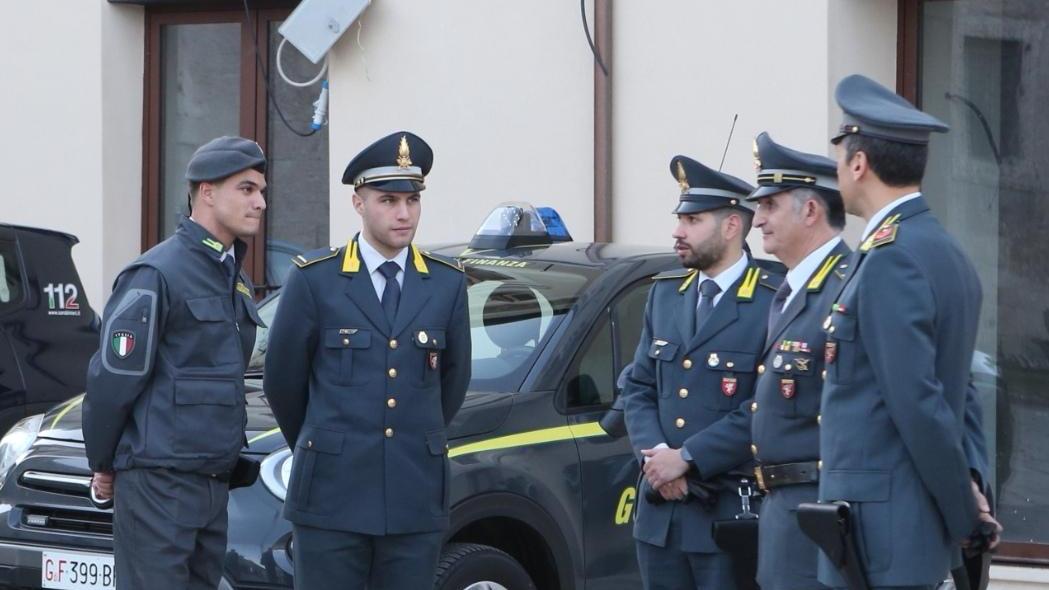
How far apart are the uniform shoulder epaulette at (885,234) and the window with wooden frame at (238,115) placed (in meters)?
7.28

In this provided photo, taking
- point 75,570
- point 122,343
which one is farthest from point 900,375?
point 75,570

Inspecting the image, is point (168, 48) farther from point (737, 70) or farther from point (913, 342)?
point (913, 342)

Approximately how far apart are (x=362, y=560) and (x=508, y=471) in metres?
0.96

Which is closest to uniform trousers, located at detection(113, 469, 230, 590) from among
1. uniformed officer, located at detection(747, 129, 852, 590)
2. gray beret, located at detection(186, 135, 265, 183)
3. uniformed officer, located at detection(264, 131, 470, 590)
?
uniformed officer, located at detection(264, 131, 470, 590)

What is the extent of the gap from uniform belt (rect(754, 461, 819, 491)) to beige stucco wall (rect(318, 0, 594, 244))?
510 cm

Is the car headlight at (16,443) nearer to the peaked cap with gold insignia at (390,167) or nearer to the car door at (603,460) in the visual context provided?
the peaked cap with gold insignia at (390,167)

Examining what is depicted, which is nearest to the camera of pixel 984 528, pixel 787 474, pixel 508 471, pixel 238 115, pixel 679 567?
pixel 984 528

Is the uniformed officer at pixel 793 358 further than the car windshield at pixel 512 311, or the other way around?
the car windshield at pixel 512 311

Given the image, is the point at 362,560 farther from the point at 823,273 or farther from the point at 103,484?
the point at 823,273

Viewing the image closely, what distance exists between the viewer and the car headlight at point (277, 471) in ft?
18.1

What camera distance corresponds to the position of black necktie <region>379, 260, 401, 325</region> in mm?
5031

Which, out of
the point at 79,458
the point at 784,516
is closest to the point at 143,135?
the point at 79,458

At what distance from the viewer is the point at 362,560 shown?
4.95m

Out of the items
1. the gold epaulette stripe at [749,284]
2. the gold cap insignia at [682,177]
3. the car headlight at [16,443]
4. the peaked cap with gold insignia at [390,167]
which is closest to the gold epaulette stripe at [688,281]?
the gold epaulette stripe at [749,284]
